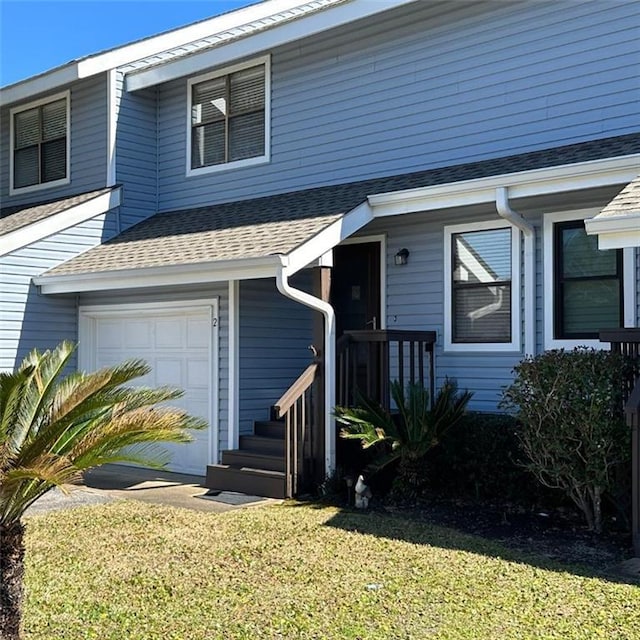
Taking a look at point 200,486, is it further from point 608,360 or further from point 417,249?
point 608,360

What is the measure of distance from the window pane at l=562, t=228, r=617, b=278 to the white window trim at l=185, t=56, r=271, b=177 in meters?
4.60

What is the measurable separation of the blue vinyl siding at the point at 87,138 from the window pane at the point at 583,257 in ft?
23.9

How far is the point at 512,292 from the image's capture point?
877 centimetres

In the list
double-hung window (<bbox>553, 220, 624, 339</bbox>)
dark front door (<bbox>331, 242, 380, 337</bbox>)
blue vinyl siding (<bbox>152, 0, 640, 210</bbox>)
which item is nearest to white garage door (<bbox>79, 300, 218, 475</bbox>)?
dark front door (<bbox>331, 242, 380, 337</bbox>)

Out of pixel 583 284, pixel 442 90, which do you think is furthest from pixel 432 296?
pixel 442 90

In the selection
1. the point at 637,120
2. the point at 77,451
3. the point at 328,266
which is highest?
the point at 637,120

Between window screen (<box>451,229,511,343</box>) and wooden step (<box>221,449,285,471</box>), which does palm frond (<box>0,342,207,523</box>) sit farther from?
window screen (<box>451,229,511,343</box>)

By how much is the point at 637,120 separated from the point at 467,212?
1.98 meters

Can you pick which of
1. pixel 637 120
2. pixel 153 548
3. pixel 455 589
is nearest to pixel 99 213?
pixel 153 548

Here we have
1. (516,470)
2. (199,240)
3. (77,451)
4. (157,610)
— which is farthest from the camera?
(199,240)

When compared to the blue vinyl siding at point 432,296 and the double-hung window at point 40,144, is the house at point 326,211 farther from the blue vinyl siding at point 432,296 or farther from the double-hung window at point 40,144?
the double-hung window at point 40,144

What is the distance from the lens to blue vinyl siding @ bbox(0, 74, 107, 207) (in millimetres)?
12531

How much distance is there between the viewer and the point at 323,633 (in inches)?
181

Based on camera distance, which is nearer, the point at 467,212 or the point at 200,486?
the point at 467,212
